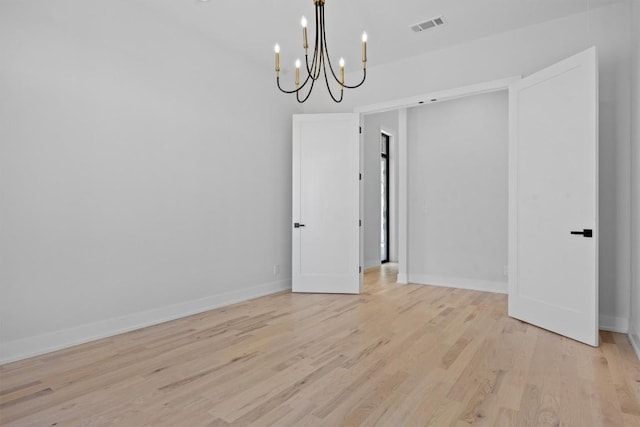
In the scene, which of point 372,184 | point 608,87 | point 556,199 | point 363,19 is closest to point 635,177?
point 556,199

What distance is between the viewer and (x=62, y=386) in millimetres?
2289

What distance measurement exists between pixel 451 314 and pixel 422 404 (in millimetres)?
1975

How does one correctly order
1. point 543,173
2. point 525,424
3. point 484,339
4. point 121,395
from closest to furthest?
1. point 525,424
2. point 121,395
3. point 484,339
4. point 543,173

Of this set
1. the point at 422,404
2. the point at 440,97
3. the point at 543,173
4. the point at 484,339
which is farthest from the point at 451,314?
the point at 440,97

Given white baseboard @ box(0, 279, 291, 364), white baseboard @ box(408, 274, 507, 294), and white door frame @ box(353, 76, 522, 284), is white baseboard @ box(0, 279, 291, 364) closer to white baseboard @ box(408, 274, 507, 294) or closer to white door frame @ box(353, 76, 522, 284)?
white door frame @ box(353, 76, 522, 284)

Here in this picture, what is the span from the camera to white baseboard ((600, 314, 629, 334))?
3.28m

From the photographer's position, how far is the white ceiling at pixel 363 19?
11.2 ft

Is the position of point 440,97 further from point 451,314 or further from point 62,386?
point 62,386

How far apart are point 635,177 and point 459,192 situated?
230cm

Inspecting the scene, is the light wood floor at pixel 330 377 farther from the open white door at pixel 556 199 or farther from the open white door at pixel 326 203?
the open white door at pixel 326 203

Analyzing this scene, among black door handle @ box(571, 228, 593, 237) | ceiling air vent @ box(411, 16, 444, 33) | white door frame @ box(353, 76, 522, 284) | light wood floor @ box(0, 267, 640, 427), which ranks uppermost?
ceiling air vent @ box(411, 16, 444, 33)

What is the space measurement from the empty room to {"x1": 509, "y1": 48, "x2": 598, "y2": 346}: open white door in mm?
20

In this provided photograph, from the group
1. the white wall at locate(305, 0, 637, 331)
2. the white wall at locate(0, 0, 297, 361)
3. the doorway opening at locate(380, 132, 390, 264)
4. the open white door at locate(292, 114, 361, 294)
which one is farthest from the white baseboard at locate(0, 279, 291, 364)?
the doorway opening at locate(380, 132, 390, 264)

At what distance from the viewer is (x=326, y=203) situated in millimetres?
4961
